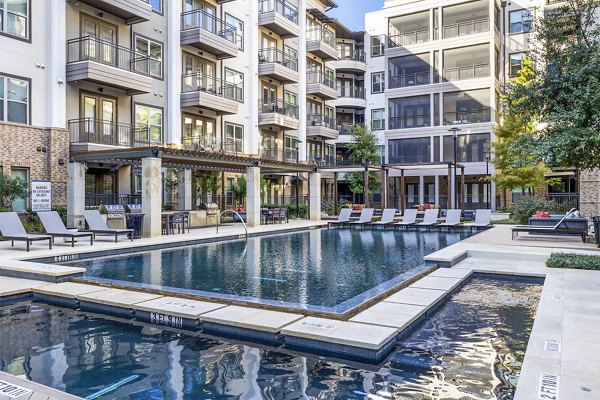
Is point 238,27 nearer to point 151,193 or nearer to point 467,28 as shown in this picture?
point 151,193

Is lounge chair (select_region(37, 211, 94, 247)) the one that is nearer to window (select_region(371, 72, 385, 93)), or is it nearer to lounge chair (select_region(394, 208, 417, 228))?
lounge chair (select_region(394, 208, 417, 228))

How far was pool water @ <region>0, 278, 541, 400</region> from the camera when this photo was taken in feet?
14.1

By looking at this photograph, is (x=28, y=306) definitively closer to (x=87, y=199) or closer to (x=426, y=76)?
(x=87, y=199)

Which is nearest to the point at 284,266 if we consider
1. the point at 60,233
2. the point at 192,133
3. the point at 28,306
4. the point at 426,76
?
the point at 28,306

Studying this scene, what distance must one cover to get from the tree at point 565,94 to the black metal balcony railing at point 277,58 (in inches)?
798

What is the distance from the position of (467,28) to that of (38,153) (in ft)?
108

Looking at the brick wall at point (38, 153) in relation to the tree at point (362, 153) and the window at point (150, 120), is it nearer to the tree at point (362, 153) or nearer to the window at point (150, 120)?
the window at point (150, 120)

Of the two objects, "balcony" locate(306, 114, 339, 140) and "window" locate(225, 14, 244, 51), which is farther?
"balcony" locate(306, 114, 339, 140)

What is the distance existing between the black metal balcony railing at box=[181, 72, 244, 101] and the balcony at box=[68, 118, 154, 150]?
3.84 meters

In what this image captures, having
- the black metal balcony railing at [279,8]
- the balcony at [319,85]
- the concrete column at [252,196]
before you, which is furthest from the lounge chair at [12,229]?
the balcony at [319,85]

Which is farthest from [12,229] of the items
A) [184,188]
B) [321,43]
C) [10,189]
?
[321,43]

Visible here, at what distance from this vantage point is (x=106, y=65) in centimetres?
1967

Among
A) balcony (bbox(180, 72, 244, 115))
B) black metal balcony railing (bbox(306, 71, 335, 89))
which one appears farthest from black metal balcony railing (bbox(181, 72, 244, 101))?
black metal balcony railing (bbox(306, 71, 335, 89))

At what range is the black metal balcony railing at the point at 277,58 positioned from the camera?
1229 inches
